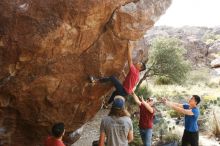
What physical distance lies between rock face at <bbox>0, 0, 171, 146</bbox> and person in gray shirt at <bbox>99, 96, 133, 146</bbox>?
92.5 inches

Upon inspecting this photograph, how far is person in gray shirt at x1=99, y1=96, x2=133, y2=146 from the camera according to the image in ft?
19.7

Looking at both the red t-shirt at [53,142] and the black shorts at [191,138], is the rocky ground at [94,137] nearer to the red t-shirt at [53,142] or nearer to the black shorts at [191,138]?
the black shorts at [191,138]

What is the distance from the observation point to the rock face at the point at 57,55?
7.17 meters

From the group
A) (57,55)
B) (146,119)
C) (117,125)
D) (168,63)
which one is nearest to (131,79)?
(146,119)

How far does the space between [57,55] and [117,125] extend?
2655 millimetres

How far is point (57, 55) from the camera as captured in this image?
7.93 meters

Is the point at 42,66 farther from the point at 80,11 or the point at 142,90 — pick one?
the point at 142,90

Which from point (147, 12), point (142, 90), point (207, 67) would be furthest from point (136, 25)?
point (207, 67)

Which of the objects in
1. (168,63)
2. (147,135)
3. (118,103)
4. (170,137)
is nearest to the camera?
(118,103)

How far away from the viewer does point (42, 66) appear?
7980 millimetres

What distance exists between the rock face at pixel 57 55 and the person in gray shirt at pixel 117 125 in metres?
2.35

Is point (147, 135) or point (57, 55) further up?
point (57, 55)

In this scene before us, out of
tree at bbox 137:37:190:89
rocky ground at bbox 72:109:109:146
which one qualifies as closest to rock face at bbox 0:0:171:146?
rocky ground at bbox 72:109:109:146

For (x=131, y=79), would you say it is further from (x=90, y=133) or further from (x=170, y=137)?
(x=90, y=133)
